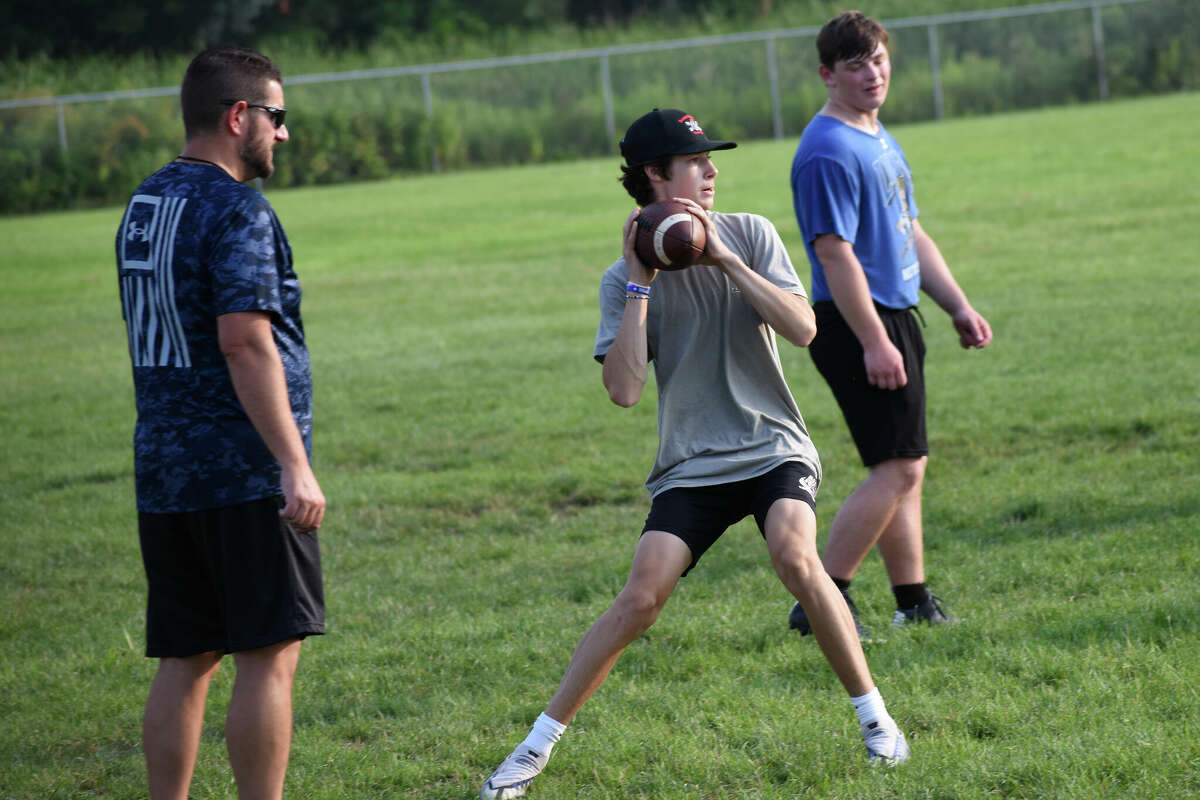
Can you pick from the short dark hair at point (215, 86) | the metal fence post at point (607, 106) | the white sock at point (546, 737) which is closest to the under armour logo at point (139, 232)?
the short dark hair at point (215, 86)

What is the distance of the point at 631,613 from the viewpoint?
3820 millimetres

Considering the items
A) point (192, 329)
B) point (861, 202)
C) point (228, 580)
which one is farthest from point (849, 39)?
point (228, 580)

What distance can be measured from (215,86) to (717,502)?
1784 mm

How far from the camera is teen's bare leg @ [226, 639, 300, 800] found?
3381mm

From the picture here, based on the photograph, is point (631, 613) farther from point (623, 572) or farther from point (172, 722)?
point (623, 572)

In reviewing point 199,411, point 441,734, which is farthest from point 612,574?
point 199,411

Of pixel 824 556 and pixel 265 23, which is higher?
pixel 265 23

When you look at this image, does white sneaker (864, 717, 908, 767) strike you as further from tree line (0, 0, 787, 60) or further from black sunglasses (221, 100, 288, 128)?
tree line (0, 0, 787, 60)

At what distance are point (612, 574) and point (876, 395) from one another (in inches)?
64.2

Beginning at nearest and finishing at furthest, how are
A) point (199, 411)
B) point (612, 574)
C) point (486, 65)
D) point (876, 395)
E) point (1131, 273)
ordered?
point (199, 411) → point (876, 395) → point (612, 574) → point (1131, 273) → point (486, 65)

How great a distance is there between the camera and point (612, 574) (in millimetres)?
5934

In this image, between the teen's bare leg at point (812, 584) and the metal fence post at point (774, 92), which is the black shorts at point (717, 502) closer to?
the teen's bare leg at point (812, 584)

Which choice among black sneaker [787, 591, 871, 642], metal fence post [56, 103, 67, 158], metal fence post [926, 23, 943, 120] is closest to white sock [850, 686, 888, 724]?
black sneaker [787, 591, 871, 642]

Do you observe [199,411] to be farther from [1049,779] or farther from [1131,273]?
[1131,273]
